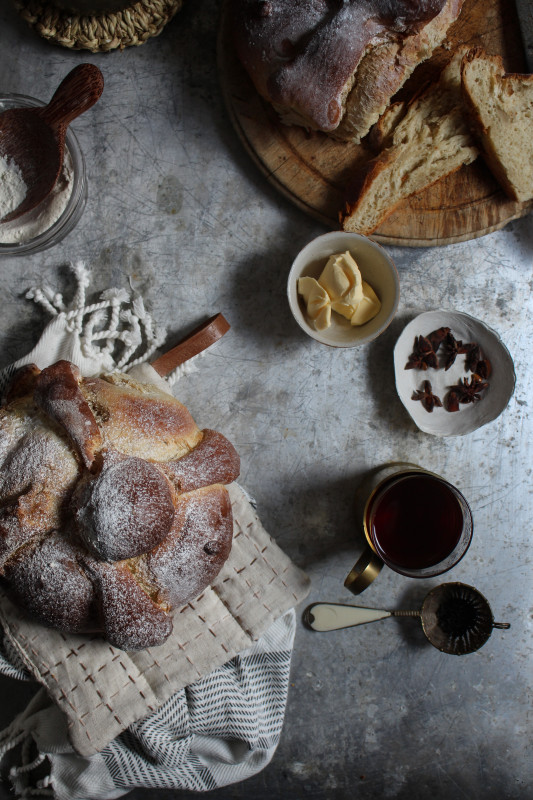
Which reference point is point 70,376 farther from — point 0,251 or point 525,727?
point 525,727

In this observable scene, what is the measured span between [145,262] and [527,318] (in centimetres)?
100

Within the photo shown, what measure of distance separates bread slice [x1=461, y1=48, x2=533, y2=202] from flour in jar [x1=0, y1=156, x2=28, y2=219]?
1.03m

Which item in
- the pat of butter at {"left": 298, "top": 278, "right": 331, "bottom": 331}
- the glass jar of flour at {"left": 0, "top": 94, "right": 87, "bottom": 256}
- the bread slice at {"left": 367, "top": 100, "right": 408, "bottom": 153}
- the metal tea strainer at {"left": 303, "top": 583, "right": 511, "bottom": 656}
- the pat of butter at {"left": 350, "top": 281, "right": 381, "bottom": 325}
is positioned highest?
the glass jar of flour at {"left": 0, "top": 94, "right": 87, "bottom": 256}

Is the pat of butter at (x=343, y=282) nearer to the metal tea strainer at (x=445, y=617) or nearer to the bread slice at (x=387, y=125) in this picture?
the bread slice at (x=387, y=125)

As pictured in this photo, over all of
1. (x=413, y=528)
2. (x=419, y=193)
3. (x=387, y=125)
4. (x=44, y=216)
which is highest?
(x=44, y=216)

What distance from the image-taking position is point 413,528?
1.35 m

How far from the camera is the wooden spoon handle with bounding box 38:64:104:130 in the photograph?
4.11ft

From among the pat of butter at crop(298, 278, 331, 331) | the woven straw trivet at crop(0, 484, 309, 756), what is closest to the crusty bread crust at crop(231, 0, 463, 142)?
the pat of butter at crop(298, 278, 331, 331)

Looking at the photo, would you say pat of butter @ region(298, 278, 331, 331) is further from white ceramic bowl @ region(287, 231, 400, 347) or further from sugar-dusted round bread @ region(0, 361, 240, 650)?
sugar-dusted round bread @ region(0, 361, 240, 650)

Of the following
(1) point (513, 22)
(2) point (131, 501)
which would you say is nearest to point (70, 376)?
(2) point (131, 501)

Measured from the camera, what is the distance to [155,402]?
115 centimetres

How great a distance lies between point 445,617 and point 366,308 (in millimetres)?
797

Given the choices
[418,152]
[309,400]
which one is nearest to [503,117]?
[418,152]

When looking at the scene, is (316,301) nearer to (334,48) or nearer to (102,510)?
(334,48)
